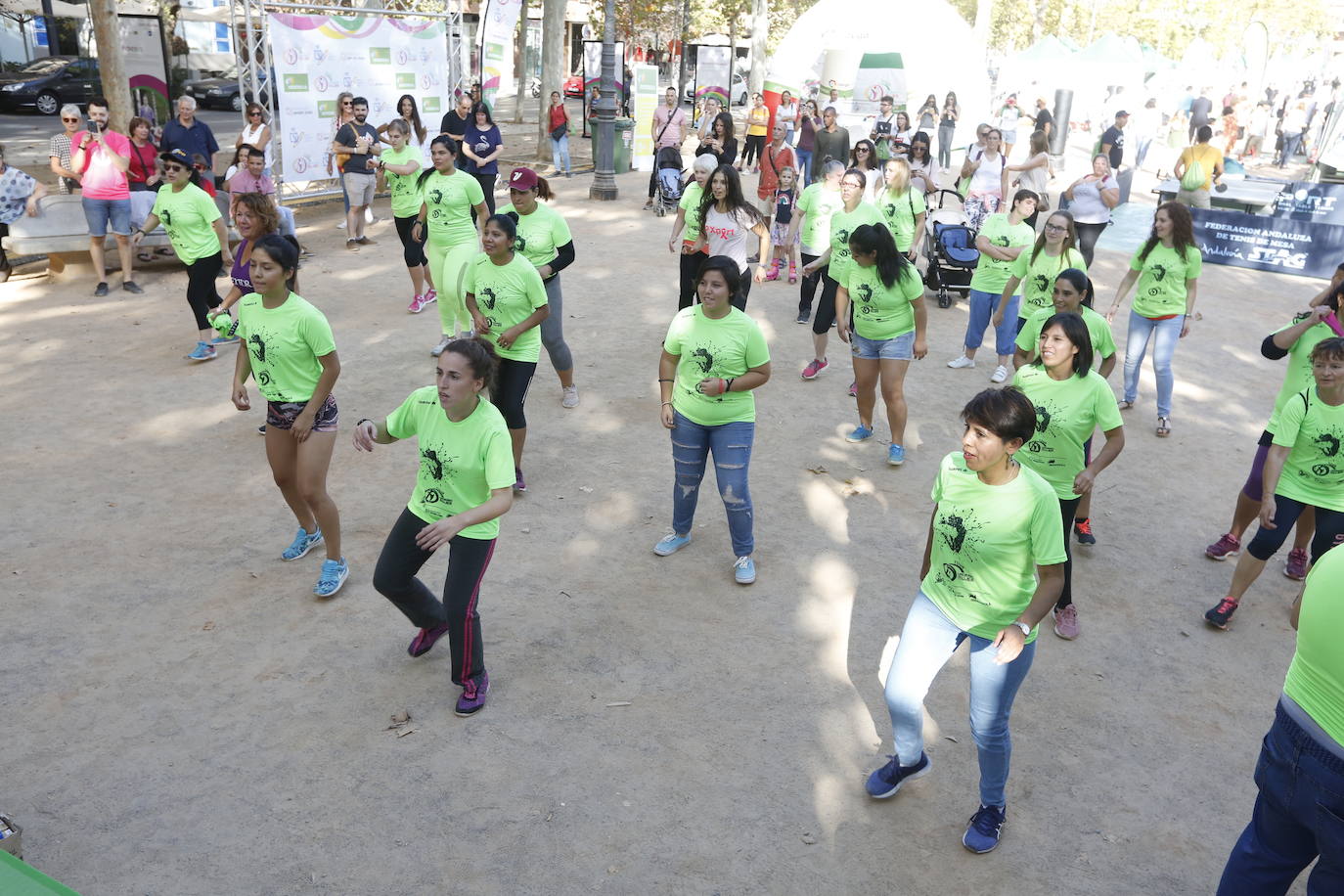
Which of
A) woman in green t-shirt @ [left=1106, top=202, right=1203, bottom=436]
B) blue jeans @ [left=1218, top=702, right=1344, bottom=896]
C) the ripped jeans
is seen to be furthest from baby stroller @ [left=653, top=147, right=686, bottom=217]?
blue jeans @ [left=1218, top=702, right=1344, bottom=896]

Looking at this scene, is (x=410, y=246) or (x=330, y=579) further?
(x=410, y=246)

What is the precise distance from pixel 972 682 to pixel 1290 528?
270cm

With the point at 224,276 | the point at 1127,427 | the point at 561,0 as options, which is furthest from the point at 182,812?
A: the point at 561,0

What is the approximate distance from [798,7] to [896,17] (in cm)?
3040

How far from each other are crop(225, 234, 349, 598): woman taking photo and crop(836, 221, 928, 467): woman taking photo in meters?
3.51

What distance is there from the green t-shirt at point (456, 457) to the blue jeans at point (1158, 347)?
6.02 m

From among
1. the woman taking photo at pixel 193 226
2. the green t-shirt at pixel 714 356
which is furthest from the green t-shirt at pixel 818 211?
the woman taking photo at pixel 193 226

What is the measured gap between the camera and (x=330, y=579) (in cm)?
549

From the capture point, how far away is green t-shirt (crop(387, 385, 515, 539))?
411 centimetres

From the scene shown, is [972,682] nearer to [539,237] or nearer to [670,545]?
[670,545]

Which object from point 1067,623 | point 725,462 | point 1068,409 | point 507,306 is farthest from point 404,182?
point 1067,623

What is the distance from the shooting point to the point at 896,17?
2755 centimetres

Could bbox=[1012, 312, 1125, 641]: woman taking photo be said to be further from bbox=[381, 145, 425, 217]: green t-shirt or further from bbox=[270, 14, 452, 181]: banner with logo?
bbox=[270, 14, 452, 181]: banner with logo

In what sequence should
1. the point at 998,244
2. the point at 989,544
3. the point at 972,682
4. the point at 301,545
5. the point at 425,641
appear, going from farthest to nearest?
the point at 998,244, the point at 301,545, the point at 425,641, the point at 972,682, the point at 989,544
